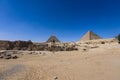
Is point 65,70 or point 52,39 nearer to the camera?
point 65,70

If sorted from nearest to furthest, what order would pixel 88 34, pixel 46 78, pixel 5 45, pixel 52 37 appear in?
pixel 46 78, pixel 5 45, pixel 52 37, pixel 88 34

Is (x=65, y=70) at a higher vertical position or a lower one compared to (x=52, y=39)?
lower

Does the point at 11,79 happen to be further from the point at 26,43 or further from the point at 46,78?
the point at 26,43

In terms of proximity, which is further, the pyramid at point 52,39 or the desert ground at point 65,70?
the pyramid at point 52,39

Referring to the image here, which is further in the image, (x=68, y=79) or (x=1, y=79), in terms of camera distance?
(x=1, y=79)

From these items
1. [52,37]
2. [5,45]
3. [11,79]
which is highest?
[52,37]

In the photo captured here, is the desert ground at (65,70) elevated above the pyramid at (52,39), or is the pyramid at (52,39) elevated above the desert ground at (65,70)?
→ the pyramid at (52,39)

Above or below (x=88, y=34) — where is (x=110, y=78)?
below

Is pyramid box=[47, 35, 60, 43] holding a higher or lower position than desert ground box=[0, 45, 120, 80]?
higher

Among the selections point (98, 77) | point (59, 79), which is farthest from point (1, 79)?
point (98, 77)

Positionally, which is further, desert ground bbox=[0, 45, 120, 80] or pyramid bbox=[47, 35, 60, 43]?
pyramid bbox=[47, 35, 60, 43]

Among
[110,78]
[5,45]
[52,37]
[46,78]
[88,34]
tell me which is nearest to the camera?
[110,78]

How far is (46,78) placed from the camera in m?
8.26

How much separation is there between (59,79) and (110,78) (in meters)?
2.36
